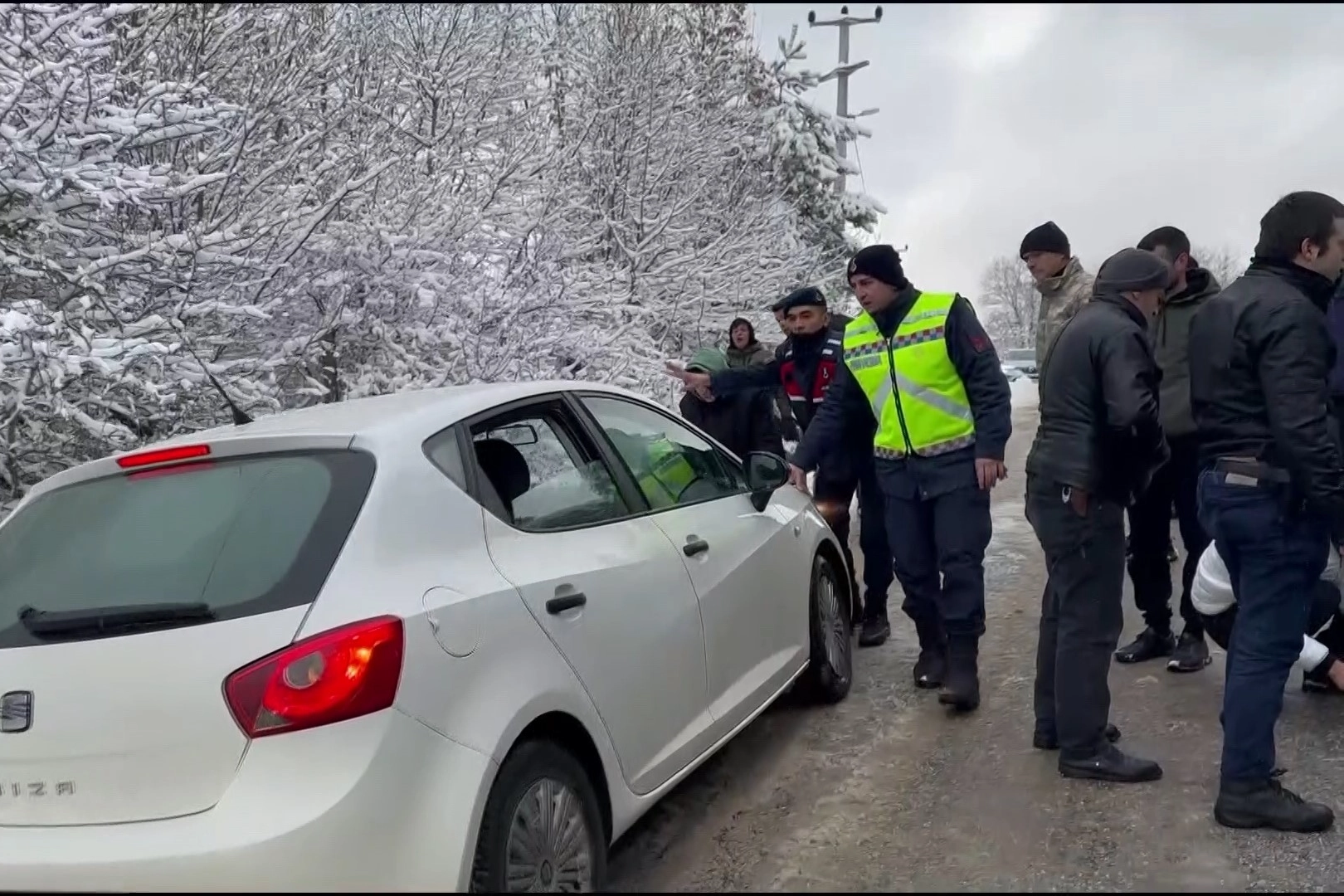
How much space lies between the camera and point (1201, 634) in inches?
201

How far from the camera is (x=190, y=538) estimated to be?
2.53m

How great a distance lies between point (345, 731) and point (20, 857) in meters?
0.70

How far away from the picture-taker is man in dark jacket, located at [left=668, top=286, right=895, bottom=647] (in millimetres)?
5734

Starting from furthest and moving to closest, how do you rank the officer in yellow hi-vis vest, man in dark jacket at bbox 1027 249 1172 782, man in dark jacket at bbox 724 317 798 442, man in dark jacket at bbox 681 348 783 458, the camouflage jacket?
man in dark jacket at bbox 724 317 798 442, man in dark jacket at bbox 681 348 783 458, the camouflage jacket, the officer in yellow hi-vis vest, man in dark jacket at bbox 1027 249 1172 782

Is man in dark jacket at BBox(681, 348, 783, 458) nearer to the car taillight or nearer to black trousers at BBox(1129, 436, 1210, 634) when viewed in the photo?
black trousers at BBox(1129, 436, 1210, 634)

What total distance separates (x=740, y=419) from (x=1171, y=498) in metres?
2.33

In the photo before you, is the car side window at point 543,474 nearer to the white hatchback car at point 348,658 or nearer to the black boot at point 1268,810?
the white hatchback car at point 348,658

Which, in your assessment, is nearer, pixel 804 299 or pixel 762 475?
pixel 762 475

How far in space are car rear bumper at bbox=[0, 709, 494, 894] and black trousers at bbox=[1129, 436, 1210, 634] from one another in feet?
13.2

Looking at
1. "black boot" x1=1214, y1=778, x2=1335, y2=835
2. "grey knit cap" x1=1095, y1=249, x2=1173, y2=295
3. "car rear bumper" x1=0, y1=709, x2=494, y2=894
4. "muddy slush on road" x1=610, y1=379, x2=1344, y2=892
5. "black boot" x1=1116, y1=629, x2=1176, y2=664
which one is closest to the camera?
"car rear bumper" x1=0, y1=709, x2=494, y2=894

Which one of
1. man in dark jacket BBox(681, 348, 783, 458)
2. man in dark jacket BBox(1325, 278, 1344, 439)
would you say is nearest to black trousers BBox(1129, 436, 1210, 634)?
man in dark jacket BBox(1325, 278, 1344, 439)

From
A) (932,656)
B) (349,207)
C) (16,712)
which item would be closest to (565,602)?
(16,712)

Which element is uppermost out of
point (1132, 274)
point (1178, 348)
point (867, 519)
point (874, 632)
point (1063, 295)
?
point (1132, 274)

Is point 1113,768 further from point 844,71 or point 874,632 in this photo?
point 844,71
